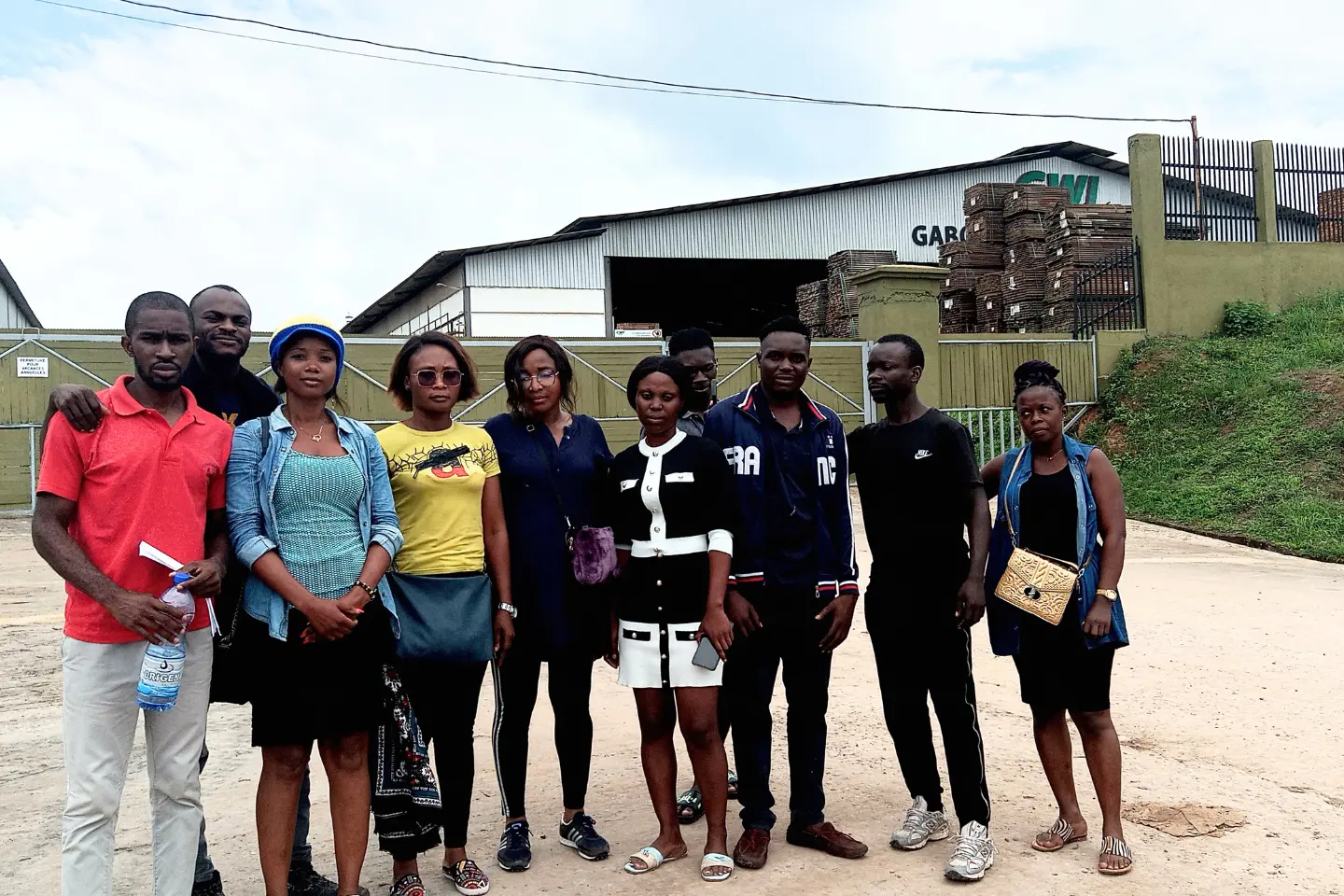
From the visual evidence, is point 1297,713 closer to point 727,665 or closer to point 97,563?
point 727,665

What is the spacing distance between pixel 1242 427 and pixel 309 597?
1537 cm

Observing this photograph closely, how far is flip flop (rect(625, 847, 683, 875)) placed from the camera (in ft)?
13.1

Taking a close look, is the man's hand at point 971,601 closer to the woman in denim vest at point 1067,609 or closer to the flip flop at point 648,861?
the woman in denim vest at point 1067,609

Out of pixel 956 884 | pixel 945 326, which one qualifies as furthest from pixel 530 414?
pixel 945 326

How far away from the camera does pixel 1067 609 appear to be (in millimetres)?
4133

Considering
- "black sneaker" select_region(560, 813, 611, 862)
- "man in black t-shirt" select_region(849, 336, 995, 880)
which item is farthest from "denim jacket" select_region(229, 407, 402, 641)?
"man in black t-shirt" select_region(849, 336, 995, 880)

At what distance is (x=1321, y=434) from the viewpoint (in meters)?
14.6

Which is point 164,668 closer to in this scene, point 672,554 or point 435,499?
point 435,499

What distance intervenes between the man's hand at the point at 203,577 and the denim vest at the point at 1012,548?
2769mm

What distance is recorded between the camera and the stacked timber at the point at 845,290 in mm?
20594

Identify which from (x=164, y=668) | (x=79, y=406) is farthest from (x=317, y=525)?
(x=79, y=406)

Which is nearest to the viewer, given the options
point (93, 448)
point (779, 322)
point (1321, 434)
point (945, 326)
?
point (93, 448)

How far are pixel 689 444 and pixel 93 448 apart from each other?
197 centimetres

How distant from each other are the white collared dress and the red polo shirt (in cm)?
148
